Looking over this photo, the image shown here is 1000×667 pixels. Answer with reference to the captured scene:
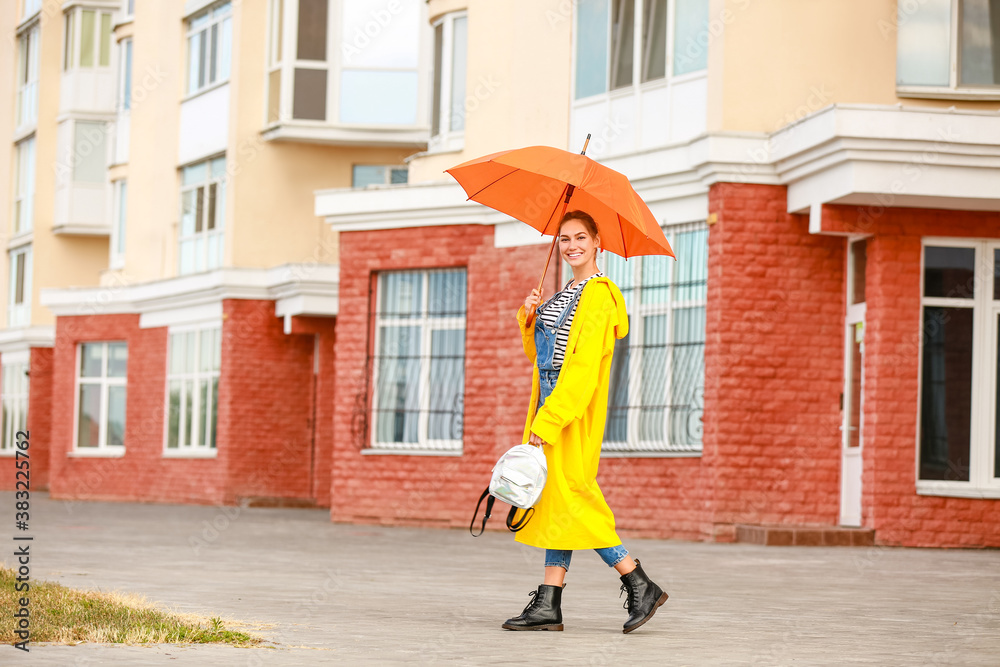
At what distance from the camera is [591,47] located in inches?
728

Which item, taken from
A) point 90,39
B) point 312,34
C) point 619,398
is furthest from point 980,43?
point 90,39

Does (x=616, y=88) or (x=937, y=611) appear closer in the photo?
(x=937, y=611)

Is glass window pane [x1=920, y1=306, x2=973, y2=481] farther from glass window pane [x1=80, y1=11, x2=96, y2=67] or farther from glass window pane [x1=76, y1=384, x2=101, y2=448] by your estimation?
glass window pane [x1=80, y1=11, x2=96, y2=67]

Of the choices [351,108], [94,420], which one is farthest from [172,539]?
[94,420]

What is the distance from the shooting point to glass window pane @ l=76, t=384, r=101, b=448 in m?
32.0

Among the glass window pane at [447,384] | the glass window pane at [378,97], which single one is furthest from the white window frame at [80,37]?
the glass window pane at [447,384]

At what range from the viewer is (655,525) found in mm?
16719

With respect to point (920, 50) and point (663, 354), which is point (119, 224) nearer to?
point (663, 354)

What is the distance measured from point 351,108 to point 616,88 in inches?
381

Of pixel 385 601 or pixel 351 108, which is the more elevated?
pixel 351 108

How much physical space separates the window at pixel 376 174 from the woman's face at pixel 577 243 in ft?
65.5

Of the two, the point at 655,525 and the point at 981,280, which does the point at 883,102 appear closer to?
the point at 981,280

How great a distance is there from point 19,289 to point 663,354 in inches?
1101

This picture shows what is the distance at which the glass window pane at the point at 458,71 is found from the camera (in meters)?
20.7
